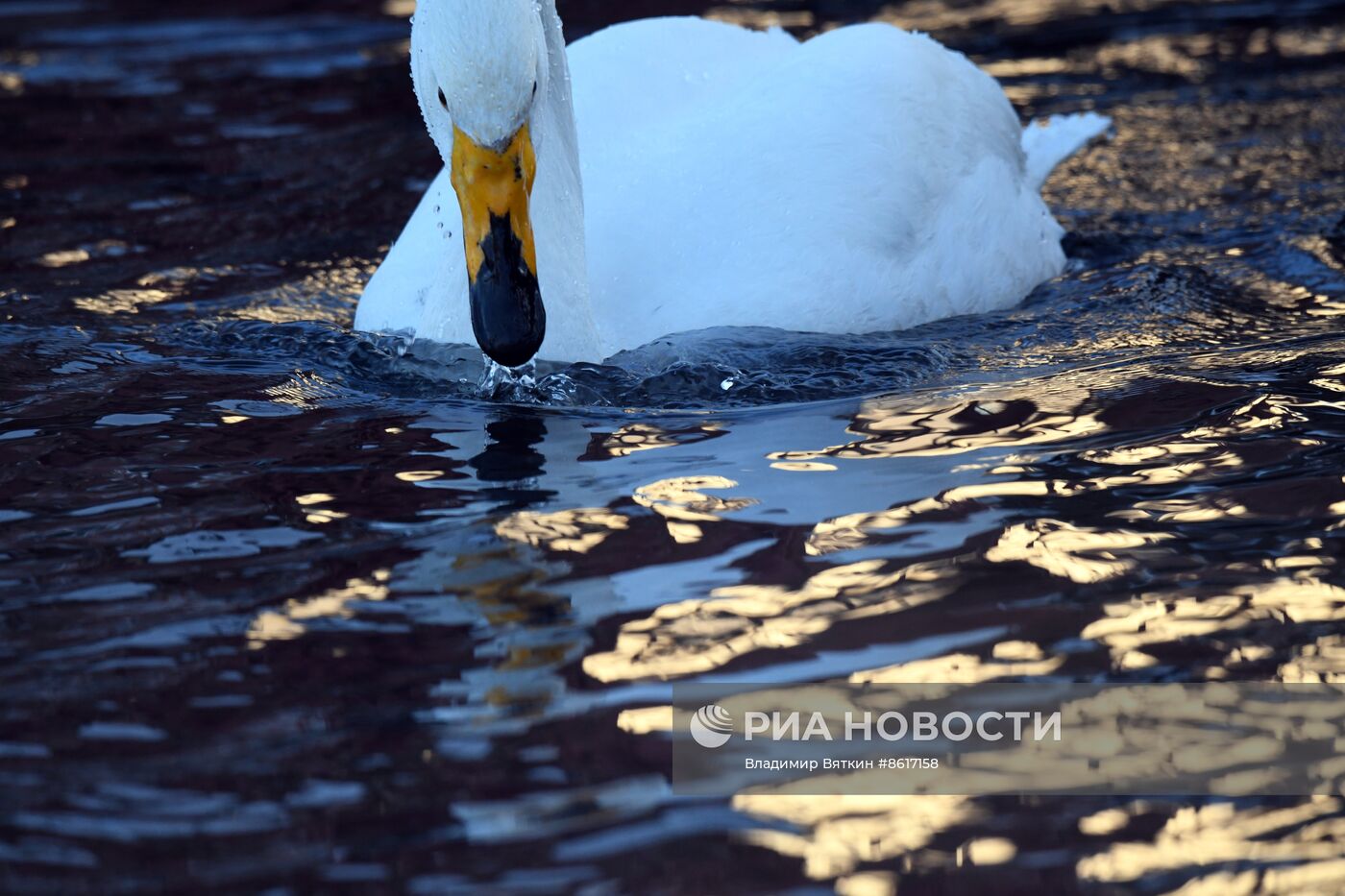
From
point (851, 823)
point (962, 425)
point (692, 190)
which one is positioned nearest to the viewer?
point (851, 823)

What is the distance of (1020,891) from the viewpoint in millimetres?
3361

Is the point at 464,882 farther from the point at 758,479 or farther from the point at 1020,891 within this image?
the point at 758,479

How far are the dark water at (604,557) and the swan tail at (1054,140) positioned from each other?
0.55 metres

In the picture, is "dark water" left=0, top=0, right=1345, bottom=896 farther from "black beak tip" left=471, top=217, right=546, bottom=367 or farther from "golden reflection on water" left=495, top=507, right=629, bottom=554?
"black beak tip" left=471, top=217, right=546, bottom=367

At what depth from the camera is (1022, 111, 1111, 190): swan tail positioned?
8727 millimetres

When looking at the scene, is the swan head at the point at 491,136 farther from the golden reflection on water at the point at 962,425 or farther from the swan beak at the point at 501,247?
the golden reflection on water at the point at 962,425

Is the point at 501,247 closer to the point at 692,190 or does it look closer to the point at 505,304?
the point at 505,304

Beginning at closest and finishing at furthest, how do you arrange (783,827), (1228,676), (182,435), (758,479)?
(783,827) < (1228,676) < (758,479) < (182,435)

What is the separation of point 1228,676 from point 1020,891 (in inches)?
37.7

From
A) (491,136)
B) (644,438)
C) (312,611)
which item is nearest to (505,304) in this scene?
(491,136)

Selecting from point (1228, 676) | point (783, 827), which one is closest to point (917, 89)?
point (1228, 676)

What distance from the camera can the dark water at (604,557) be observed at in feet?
11.6

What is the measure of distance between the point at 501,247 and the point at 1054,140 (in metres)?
4.21

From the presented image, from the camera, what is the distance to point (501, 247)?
549 cm
